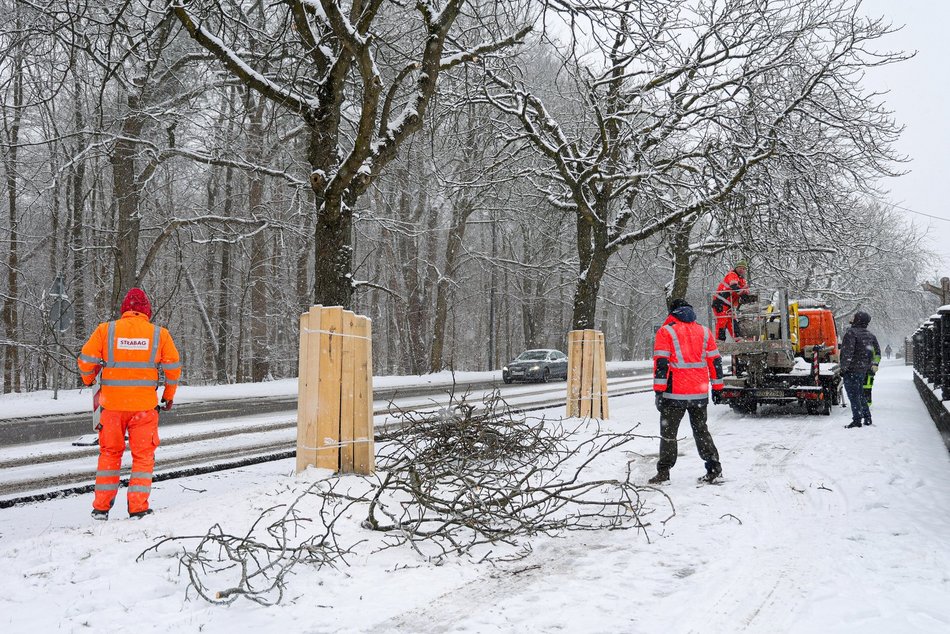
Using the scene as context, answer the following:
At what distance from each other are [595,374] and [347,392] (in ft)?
18.2

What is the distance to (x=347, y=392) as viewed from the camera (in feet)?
20.0

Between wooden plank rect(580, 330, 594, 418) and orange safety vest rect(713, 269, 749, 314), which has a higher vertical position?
orange safety vest rect(713, 269, 749, 314)

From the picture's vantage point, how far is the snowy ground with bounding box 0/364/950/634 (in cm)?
338

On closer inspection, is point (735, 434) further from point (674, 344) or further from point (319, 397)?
point (319, 397)

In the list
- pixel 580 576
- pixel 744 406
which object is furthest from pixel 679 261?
pixel 580 576

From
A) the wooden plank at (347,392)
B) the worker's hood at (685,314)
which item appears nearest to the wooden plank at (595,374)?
the worker's hood at (685,314)

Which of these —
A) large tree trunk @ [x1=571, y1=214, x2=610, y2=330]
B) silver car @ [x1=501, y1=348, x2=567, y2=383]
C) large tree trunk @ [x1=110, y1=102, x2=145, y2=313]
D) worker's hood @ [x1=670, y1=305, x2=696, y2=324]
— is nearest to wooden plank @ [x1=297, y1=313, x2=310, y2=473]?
worker's hood @ [x1=670, y1=305, x2=696, y2=324]

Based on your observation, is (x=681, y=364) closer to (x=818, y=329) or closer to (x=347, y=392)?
(x=347, y=392)

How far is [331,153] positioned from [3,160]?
1660cm

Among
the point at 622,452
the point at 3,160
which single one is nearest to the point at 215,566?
the point at 622,452

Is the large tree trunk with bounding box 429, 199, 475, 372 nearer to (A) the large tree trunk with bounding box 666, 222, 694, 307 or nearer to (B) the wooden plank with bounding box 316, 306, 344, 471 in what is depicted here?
(A) the large tree trunk with bounding box 666, 222, 694, 307

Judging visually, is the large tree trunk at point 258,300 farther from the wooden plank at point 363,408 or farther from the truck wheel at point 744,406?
the wooden plank at point 363,408

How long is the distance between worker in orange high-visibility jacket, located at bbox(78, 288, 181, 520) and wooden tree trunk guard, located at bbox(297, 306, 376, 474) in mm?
1178

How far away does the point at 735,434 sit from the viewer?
10438 millimetres
